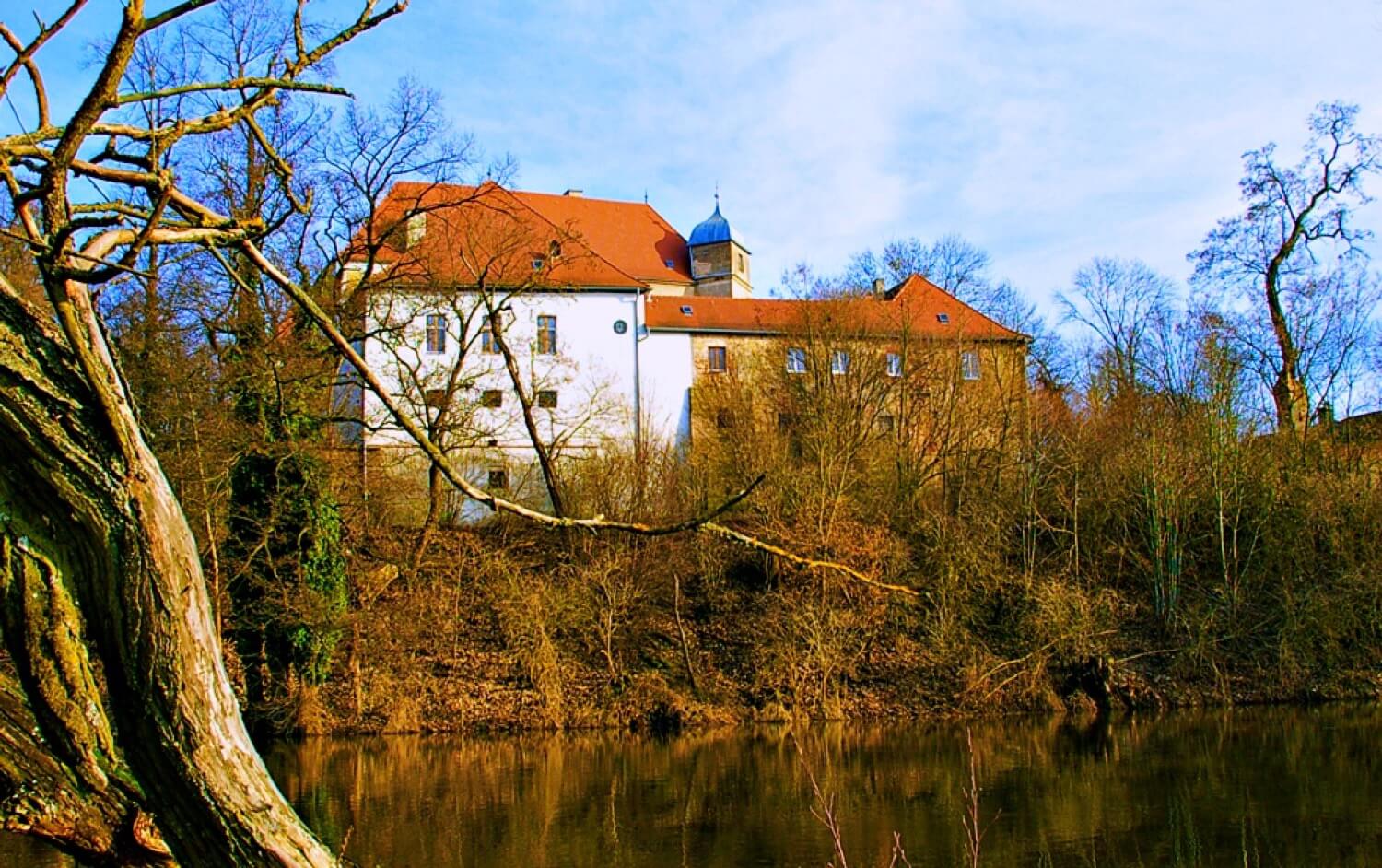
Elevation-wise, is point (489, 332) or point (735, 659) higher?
point (489, 332)

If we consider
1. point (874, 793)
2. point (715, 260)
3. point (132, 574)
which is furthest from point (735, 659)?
point (715, 260)

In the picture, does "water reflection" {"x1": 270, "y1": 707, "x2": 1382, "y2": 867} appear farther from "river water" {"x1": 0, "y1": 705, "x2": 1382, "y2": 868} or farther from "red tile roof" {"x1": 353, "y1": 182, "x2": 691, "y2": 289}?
"red tile roof" {"x1": 353, "y1": 182, "x2": 691, "y2": 289}

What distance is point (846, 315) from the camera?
29.2 m

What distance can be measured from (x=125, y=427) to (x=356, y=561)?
21.1m

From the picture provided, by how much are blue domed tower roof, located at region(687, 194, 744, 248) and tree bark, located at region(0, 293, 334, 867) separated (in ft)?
166

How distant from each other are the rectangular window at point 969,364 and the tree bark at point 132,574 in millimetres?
28243

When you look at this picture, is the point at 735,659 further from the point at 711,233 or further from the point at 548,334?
the point at 711,233

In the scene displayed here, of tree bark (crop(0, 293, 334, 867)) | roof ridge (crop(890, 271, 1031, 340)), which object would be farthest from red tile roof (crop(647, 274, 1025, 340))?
tree bark (crop(0, 293, 334, 867))

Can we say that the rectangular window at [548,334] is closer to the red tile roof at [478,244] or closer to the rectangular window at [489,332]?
the red tile roof at [478,244]

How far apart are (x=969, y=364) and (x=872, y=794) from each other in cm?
1773

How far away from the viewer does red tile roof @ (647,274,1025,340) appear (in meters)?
29.5

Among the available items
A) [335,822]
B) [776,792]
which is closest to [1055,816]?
[776,792]

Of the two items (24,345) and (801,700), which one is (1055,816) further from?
(24,345)

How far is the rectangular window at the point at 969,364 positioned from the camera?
96.5ft
